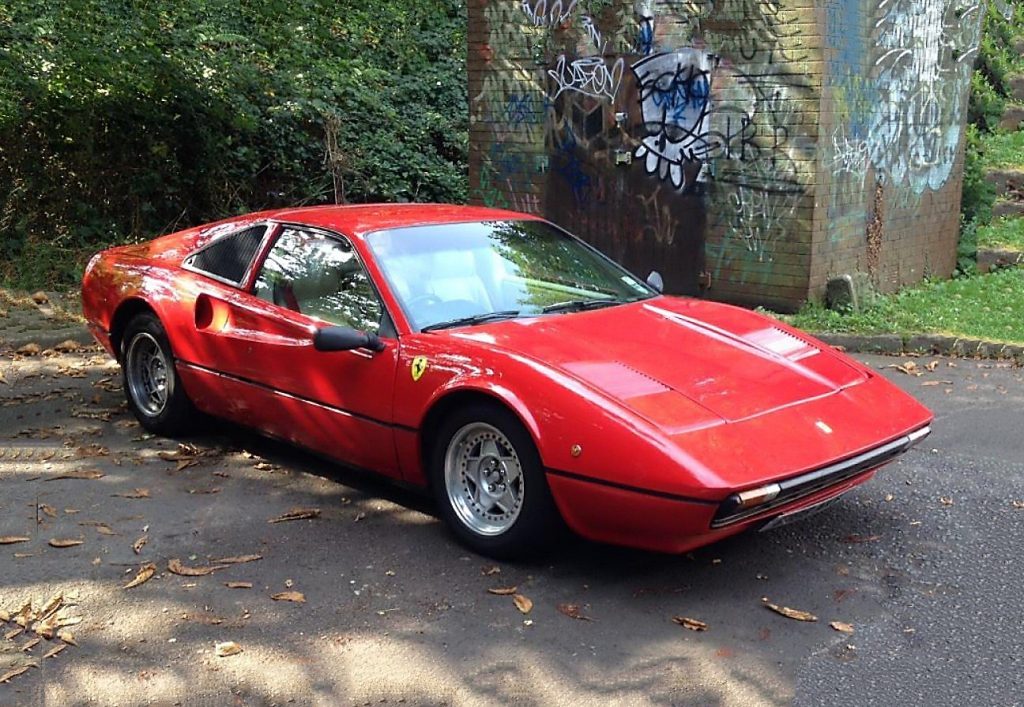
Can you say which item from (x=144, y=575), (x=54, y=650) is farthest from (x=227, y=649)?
(x=144, y=575)

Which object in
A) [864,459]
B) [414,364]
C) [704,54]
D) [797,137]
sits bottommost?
[864,459]

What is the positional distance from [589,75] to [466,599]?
304 inches

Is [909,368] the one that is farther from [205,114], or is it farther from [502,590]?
[205,114]

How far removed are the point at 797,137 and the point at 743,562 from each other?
235 inches

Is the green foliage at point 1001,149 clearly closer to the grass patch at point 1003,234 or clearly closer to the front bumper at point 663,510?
the grass patch at point 1003,234

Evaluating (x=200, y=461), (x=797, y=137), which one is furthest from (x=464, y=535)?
(x=797, y=137)

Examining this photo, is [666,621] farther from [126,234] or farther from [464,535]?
[126,234]

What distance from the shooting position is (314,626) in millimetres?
3854

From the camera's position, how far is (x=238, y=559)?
4465 mm

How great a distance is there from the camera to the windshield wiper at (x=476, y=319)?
185 inches

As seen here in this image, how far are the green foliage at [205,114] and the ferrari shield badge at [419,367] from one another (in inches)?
304

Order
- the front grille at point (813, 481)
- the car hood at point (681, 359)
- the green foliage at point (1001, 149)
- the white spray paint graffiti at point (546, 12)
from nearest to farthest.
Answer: the front grille at point (813, 481) < the car hood at point (681, 359) < the white spray paint graffiti at point (546, 12) < the green foliage at point (1001, 149)

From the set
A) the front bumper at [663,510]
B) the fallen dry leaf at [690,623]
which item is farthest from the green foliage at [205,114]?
the fallen dry leaf at [690,623]

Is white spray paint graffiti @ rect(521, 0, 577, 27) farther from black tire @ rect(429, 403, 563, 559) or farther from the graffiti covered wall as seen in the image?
black tire @ rect(429, 403, 563, 559)
